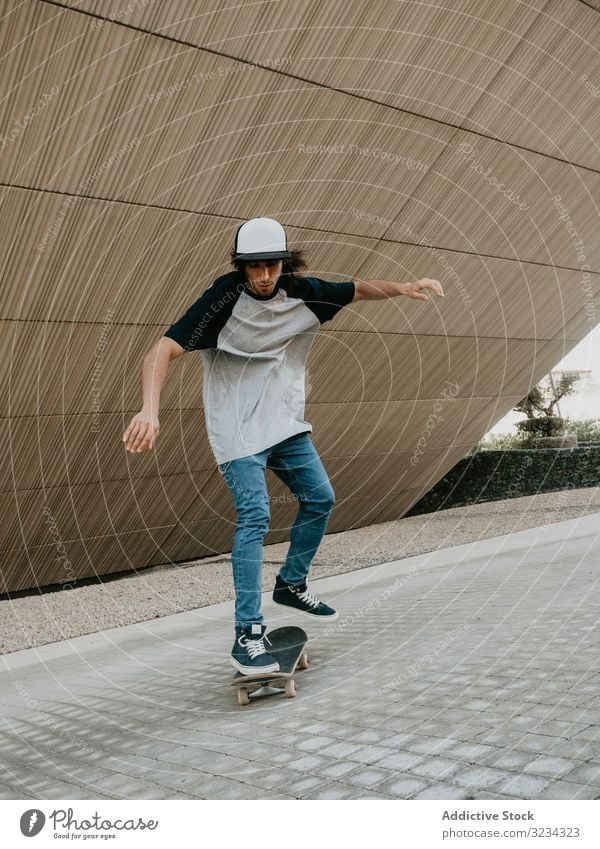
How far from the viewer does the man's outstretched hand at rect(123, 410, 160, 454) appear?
3.47 m

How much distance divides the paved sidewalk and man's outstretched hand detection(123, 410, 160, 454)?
121cm

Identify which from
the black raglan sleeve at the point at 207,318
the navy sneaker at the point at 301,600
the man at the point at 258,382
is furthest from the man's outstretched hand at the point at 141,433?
the navy sneaker at the point at 301,600

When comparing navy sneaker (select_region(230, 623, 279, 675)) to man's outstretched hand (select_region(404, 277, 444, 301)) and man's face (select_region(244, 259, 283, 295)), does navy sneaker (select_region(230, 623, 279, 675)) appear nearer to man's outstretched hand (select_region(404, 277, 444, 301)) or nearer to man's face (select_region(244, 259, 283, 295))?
man's face (select_region(244, 259, 283, 295))

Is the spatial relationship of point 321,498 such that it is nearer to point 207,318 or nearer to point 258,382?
point 258,382

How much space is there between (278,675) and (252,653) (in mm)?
153

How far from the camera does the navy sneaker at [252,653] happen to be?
13.2 ft

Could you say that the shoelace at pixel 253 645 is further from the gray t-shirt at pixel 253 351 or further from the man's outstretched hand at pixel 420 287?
the man's outstretched hand at pixel 420 287

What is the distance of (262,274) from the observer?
159 inches

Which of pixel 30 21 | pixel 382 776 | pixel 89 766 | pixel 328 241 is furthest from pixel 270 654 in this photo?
pixel 328 241

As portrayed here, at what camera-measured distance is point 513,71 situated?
384 inches

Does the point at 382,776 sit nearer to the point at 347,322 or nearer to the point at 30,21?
the point at 30,21

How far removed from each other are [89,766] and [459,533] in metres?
9.92

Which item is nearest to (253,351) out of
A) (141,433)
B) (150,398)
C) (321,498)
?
(150,398)
